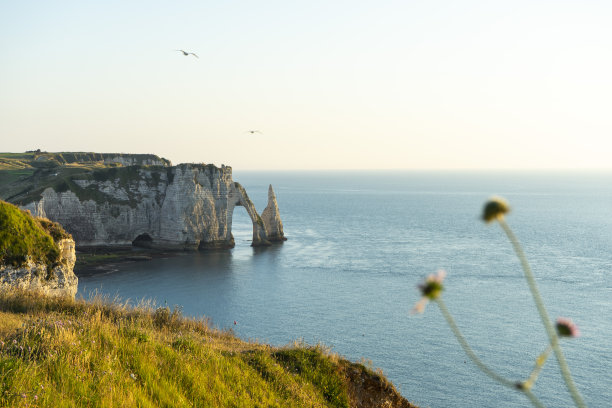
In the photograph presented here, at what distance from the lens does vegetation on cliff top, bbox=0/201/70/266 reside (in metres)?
25.3

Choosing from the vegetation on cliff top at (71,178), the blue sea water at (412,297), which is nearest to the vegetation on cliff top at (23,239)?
the blue sea water at (412,297)

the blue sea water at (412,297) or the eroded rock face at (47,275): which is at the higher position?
the eroded rock face at (47,275)

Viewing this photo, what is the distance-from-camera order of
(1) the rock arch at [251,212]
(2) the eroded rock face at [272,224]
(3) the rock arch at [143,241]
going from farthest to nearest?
(2) the eroded rock face at [272,224] → (1) the rock arch at [251,212] → (3) the rock arch at [143,241]

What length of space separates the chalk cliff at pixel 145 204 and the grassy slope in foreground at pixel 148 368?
65.4 m

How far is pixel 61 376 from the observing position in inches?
328

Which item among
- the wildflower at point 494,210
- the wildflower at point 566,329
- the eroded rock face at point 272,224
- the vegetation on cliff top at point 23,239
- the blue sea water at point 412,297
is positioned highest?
the wildflower at point 494,210

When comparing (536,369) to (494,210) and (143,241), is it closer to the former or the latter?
(494,210)

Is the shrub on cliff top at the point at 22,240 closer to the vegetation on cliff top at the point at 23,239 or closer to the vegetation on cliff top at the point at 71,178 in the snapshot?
the vegetation on cliff top at the point at 23,239

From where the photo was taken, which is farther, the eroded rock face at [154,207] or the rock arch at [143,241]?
the rock arch at [143,241]

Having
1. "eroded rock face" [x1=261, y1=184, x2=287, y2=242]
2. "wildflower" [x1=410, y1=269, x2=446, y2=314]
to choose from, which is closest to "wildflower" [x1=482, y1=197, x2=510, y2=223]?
"wildflower" [x1=410, y1=269, x2=446, y2=314]

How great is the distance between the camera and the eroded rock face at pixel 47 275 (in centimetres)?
2486

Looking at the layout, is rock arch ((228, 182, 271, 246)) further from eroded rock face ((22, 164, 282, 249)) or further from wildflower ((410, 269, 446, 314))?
wildflower ((410, 269, 446, 314))

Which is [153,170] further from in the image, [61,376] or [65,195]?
[61,376]

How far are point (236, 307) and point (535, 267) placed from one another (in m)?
45.2
